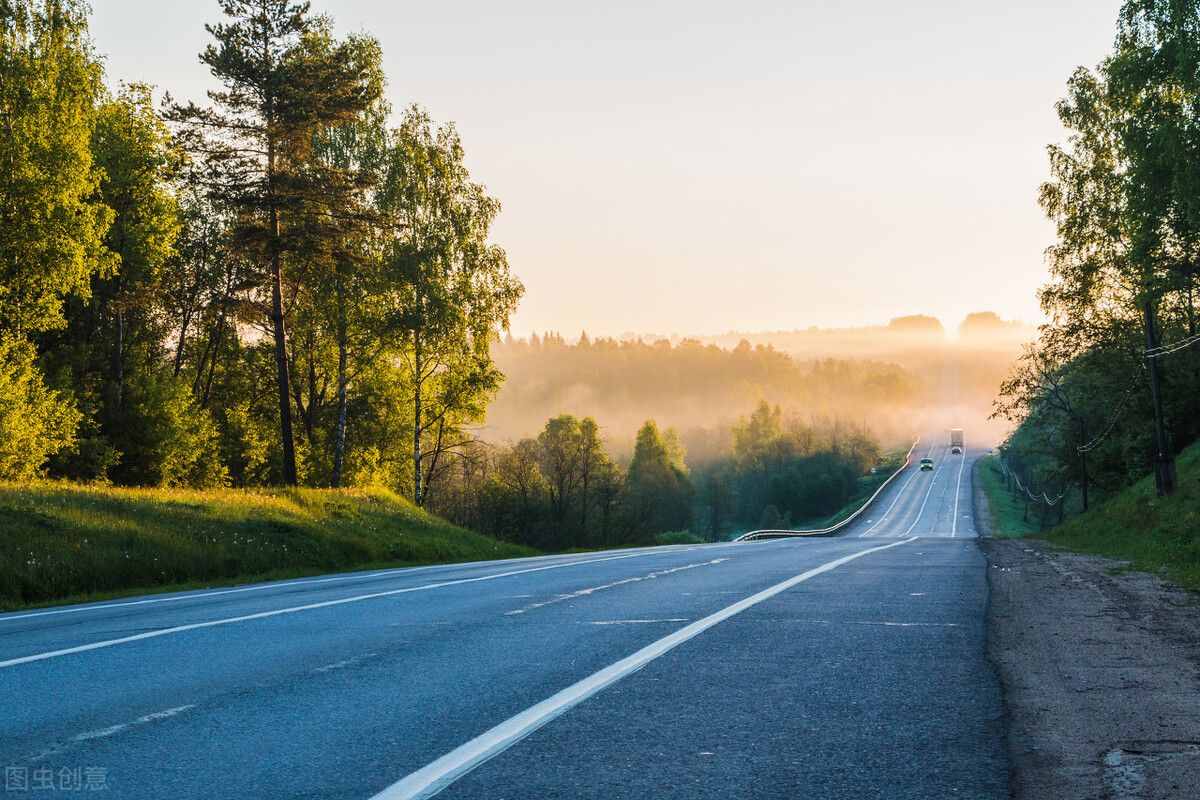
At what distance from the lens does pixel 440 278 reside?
40.6 metres

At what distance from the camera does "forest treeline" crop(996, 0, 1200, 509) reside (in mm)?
26438

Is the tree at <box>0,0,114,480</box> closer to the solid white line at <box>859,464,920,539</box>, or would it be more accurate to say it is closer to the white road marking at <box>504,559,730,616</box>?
the white road marking at <box>504,559,730,616</box>

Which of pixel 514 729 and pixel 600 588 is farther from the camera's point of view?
pixel 600 588

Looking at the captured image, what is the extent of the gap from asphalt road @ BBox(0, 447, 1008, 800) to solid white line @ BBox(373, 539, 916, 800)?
0.02m

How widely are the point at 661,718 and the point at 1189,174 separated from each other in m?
A: 25.0

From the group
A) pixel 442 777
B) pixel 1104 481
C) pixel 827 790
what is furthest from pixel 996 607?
pixel 1104 481

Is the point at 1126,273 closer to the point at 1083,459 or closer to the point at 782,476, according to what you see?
the point at 1083,459

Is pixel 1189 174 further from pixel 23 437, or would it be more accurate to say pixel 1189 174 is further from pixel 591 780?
pixel 23 437

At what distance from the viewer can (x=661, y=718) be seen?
5254 mm

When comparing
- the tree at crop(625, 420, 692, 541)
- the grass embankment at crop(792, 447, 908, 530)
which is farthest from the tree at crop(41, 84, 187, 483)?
the grass embankment at crop(792, 447, 908, 530)

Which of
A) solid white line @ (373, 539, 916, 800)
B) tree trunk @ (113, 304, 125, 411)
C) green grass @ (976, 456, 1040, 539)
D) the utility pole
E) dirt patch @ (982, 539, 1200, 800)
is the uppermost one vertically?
tree trunk @ (113, 304, 125, 411)

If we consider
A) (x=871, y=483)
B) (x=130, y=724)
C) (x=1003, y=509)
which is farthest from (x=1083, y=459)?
(x=871, y=483)

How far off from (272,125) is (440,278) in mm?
10492

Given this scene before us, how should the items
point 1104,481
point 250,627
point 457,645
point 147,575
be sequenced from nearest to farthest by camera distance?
point 457,645 < point 250,627 < point 147,575 < point 1104,481
